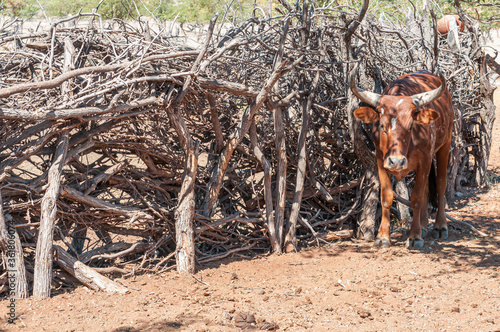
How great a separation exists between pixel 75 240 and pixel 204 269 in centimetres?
126

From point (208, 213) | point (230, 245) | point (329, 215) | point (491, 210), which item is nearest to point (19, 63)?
point (208, 213)

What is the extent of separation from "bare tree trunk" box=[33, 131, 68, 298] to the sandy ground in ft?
0.42

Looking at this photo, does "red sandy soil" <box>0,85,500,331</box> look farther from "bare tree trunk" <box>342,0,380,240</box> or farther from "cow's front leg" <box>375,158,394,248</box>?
"bare tree trunk" <box>342,0,380,240</box>

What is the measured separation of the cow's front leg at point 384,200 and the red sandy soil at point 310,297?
0.13 meters

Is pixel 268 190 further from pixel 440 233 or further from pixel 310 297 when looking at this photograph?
pixel 440 233

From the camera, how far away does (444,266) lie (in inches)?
204

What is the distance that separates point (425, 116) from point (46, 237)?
364 cm

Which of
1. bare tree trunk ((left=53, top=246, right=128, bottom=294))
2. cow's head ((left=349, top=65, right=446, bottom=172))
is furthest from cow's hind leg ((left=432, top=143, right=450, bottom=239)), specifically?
bare tree trunk ((left=53, top=246, right=128, bottom=294))

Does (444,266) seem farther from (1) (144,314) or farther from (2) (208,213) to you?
(1) (144,314)

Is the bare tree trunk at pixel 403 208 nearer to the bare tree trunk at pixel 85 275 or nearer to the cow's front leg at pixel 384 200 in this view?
the cow's front leg at pixel 384 200

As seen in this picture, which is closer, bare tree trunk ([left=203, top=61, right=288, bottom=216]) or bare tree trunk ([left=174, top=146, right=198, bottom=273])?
bare tree trunk ([left=174, top=146, right=198, bottom=273])

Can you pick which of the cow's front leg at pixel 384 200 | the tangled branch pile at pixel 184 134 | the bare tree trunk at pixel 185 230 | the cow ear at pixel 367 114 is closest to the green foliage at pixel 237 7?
the tangled branch pile at pixel 184 134

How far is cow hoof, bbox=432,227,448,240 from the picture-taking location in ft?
20.3

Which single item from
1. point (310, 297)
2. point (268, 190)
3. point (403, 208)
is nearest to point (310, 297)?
point (310, 297)
